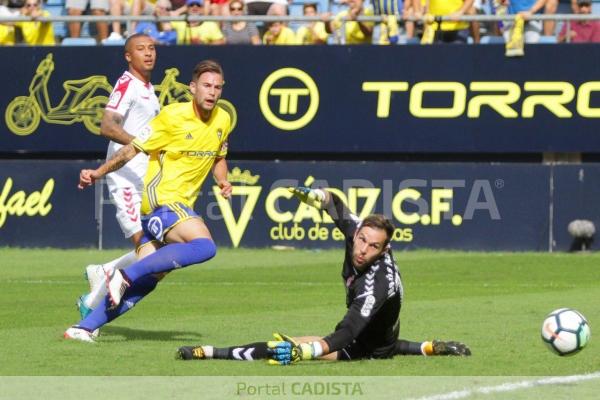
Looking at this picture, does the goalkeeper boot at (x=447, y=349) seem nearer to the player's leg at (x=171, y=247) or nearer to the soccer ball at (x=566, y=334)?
the soccer ball at (x=566, y=334)

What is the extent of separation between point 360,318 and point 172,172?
2.35 m

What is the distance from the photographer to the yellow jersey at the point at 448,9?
20.5 m

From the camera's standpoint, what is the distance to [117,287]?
1012 cm

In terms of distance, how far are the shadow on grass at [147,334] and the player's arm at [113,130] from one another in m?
1.61

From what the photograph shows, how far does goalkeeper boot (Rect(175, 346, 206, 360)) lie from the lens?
9.62 m

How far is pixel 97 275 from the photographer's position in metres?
11.5

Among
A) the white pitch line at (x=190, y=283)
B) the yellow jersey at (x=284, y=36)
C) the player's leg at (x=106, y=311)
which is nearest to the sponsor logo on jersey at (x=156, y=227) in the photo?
the player's leg at (x=106, y=311)

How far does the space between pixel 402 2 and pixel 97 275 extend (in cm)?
1034

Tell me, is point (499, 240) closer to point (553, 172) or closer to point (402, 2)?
point (553, 172)

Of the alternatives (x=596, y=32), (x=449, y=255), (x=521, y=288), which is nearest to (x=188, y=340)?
(x=521, y=288)

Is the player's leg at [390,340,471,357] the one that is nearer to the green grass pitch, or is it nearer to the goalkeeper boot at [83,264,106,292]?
the green grass pitch

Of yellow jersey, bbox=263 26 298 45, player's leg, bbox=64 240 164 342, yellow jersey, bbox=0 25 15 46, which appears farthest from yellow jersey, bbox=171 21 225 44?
player's leg, bbox=64 240 164 342

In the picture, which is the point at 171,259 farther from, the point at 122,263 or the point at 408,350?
the point at 408,350
